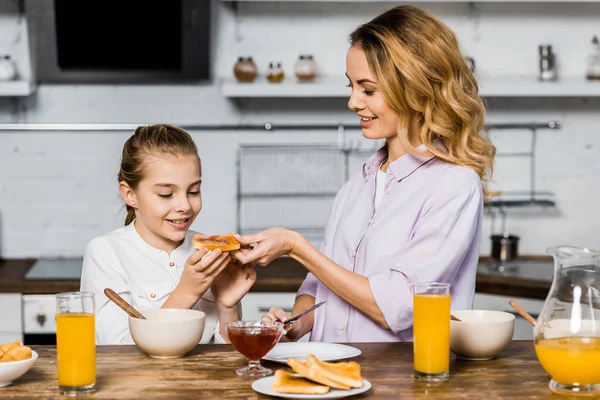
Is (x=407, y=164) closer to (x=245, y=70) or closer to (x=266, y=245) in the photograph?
(x=266, y=245)

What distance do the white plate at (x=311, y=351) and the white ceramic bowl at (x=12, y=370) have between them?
1.55ft

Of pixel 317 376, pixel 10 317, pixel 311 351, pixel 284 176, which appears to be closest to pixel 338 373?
pixel 317 376

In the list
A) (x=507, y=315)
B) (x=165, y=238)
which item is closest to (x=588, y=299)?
(x=507, y=315)

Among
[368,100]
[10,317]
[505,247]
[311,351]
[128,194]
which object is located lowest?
[10,317]

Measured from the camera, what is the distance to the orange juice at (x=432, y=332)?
174 centimetres

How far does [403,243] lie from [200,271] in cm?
50

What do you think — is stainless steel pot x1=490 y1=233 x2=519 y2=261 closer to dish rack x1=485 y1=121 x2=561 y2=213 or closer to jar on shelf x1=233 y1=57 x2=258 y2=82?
dish rack x1=485 y1=121 x2=561 y2=213

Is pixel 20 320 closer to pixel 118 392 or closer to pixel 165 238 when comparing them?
pixel 165 238

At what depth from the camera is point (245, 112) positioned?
426 centimetres

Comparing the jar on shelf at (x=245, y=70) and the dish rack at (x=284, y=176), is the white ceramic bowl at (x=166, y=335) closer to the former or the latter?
the jar on shelf at (x=245, y=70)

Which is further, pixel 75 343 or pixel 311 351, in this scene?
pixel 311 351

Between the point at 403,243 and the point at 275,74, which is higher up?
the point at 275,74

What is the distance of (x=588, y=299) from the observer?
65.8 inches

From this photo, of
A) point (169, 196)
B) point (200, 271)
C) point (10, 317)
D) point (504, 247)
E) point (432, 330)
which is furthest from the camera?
point (504, 247)
